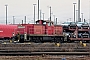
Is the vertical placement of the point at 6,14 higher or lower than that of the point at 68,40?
higher

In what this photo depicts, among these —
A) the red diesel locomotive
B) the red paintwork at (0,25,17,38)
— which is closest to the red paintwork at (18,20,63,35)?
the red diesel locomotive

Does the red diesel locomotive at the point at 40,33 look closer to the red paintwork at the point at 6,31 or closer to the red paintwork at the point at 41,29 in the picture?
the red paintwork at the point at 41,29

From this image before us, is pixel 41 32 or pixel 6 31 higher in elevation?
pixel 6 31

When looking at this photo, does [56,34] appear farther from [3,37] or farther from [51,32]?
[3,37]

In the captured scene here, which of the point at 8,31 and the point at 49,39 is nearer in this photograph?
the point at 49,39

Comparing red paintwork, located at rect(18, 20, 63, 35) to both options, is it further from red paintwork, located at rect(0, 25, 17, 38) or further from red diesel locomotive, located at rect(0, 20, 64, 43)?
red paintwork, located at rect(0, 25, 17, 38)

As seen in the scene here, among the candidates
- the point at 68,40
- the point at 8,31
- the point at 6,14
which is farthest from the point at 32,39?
the point at 6,14

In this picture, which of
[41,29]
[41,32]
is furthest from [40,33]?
[41,29]

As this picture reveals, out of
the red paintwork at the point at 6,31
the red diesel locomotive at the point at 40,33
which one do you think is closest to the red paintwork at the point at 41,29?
the red diesel locomotive at the point at 40,33

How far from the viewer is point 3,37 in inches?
1464

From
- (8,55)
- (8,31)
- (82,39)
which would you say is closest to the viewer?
(8,55)

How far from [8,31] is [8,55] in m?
20.7

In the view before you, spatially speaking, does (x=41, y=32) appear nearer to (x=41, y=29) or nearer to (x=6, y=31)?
(x=41, y=29)

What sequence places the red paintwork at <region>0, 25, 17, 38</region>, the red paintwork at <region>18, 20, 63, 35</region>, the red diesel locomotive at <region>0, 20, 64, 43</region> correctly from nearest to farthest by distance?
1. the red diesel locomotive at <region>0, 20, 64, 43</region>
2. the red paintwork at <region>18, 20, 63, 35</region>
3. the red paintwork at <region>0, 25, 17, 38</region>
